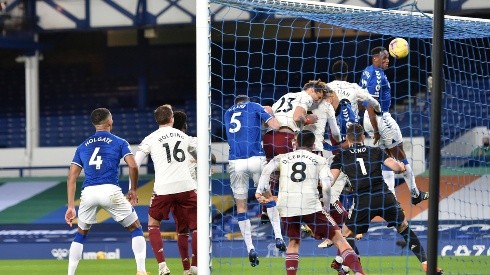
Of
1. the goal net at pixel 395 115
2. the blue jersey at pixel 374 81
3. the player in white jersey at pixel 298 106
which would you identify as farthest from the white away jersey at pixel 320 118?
the blue jersey at pixel 374 81

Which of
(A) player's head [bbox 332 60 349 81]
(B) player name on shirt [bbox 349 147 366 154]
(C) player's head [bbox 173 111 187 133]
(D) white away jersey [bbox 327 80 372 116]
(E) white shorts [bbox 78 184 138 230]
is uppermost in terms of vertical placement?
(A) player's head [bbox 332 60 349 81]

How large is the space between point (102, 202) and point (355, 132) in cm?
271

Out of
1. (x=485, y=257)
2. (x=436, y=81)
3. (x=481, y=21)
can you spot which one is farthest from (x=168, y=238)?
(x=436, y=81)

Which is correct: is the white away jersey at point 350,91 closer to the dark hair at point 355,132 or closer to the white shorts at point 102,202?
the dark hair at point 355,132

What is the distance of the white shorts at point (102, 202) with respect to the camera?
12016mm

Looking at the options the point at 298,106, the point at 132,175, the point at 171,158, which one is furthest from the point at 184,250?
the point at 298,106

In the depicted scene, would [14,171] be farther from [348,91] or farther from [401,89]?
[348,91]

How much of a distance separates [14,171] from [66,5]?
482cm

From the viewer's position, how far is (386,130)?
14.5 metres

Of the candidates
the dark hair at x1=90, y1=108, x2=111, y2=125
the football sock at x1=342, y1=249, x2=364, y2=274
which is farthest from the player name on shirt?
the dark hair at x1=90, y1=108, x2=111, y2=125

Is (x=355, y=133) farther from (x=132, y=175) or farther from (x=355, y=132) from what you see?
(x=132, y=175)

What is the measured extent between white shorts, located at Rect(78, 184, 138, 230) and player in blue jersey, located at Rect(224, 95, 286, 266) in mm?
1940

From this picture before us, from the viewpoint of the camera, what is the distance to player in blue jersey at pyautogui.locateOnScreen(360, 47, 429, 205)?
14008mm

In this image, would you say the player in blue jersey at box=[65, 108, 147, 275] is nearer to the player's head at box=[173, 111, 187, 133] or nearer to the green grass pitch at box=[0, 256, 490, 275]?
the player's head at box=[173, 111, 187, 133]
